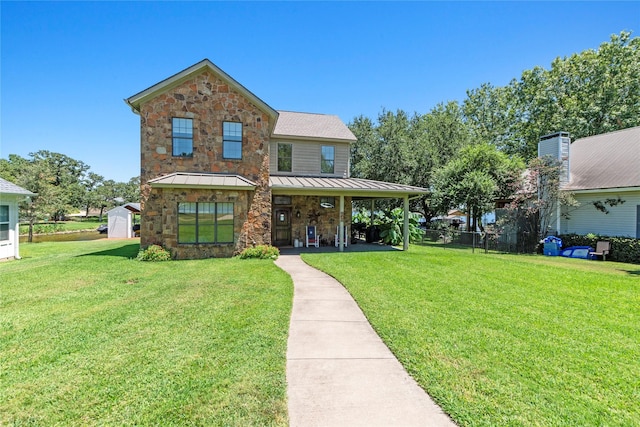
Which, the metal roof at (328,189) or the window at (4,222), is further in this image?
the window at (4,222)

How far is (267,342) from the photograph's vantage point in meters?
4.24

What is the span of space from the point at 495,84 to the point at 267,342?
3812cm

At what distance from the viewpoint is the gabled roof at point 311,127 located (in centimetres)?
1591

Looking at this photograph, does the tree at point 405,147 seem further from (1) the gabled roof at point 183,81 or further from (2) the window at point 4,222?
(2) the window at point 4,222

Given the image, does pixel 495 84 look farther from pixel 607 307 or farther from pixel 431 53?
pixel 607 307

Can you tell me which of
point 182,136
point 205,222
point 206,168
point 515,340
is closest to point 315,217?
point 205,222

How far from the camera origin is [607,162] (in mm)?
15414

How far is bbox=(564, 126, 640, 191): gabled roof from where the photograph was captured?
14.0 meters

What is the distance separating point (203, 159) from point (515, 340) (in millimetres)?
11672

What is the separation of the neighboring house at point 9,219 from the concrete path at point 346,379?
14577 millimetres

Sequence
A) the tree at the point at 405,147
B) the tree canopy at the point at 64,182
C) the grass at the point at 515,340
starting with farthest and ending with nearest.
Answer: the tree canopy at the point at 64,182, the tree at the point at 405,147, the grass at the point at 515,340

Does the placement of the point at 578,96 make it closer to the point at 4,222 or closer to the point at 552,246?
the point at 552,246

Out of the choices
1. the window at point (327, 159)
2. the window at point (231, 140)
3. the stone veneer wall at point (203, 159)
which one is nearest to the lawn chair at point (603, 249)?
the window at point (327, 159)

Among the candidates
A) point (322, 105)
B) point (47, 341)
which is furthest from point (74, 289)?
point (322, 105)
